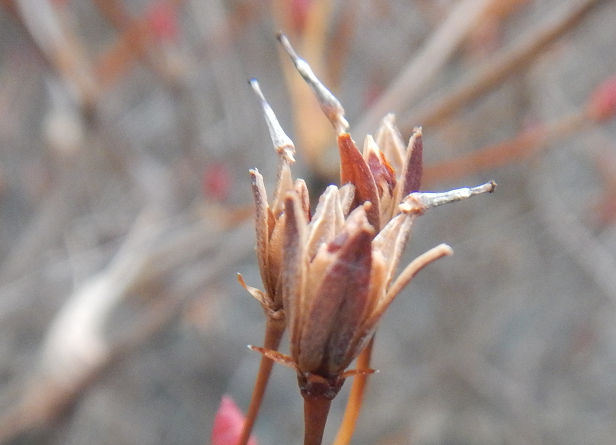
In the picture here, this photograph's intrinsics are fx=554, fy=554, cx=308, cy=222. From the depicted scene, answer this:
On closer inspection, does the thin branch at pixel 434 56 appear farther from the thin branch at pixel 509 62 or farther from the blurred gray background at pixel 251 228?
the blurred gray background at pixel 251 228

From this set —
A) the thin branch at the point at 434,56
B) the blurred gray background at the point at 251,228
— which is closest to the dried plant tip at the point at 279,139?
the thin branch at the point at 434,56

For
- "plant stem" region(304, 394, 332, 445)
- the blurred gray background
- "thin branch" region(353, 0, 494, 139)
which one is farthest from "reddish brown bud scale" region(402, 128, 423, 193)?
the blurred gray background

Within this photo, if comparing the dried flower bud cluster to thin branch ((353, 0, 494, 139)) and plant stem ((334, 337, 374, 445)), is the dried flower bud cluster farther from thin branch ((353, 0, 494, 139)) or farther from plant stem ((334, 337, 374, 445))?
thin branch ((353, 0, 494, 139))

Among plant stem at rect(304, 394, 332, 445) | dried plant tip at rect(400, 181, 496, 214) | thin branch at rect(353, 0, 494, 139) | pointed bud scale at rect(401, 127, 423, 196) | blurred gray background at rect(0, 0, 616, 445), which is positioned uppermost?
blurred gray background at rect(0, 0, 616, 445)

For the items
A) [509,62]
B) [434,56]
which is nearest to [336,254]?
[509,62]

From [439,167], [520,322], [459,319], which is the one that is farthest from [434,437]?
[439,167]

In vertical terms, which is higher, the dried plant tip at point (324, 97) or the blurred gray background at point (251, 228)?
the blurred gray background at point (251, 228)

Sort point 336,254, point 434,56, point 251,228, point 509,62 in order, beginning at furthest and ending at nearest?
point 251,228, point 434,56, point 509,62, point 336,254

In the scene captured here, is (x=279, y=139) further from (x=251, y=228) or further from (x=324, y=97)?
(x=251, y=228)
